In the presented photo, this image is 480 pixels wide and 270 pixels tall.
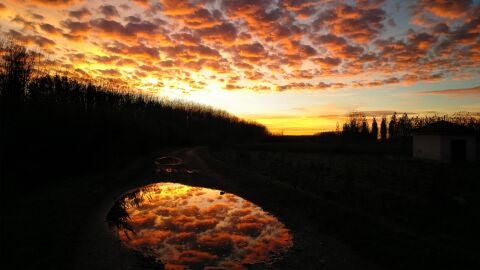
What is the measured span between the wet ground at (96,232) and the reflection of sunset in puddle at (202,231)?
443 millimetres

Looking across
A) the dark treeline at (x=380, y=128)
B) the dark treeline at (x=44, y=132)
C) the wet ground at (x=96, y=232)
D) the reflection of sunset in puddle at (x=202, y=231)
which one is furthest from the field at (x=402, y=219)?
the dark treeline at (x=380, y=128)

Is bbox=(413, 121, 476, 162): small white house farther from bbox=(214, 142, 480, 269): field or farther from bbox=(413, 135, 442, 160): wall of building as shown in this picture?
bbox=(214, 142, 480, 269): field

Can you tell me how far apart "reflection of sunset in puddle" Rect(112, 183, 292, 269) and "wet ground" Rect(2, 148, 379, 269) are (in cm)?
44

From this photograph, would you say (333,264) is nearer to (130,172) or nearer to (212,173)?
(212,173)

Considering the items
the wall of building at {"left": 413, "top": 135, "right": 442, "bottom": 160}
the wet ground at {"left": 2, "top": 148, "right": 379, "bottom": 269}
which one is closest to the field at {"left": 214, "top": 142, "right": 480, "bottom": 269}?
the wet ground at {"left": 2, "top": 148, "right": 379, "bottom": 269}

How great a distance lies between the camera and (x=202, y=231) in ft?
32.6

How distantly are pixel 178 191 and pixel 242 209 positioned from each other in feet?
17.8

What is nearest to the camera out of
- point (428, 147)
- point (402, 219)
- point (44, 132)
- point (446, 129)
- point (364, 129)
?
point (402, 219)

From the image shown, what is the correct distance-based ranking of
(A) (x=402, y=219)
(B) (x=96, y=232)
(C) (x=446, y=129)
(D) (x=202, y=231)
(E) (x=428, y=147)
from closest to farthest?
(B) (x=96, y=232)
(D) (x=202, y=231)
(A) (x=402, y=219)
(C) (x=446, y=129)
(E) (x=428, y=147)

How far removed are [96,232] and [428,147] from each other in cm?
3265

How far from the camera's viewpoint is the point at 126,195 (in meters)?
15.7

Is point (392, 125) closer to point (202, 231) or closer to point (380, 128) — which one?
point (380, 128)

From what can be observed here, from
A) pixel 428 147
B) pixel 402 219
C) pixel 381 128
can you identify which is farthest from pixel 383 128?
pixel 402 219

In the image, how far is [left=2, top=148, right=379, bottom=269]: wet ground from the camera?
24.1ft
